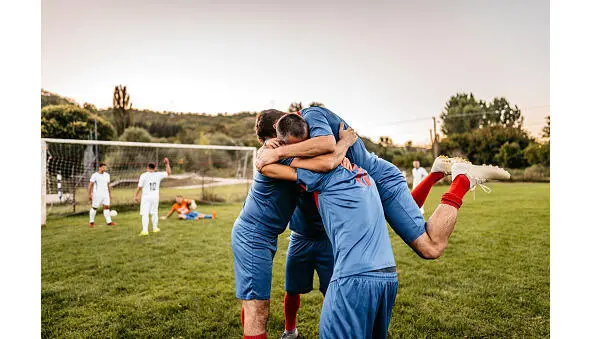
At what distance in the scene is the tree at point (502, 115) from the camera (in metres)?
31.7

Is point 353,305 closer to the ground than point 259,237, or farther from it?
closer to the ground

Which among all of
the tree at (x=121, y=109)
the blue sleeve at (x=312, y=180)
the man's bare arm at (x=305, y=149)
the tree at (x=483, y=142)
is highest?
the tree at (x=121, y=109)

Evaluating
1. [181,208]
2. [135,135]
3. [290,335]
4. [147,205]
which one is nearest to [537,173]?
[181,208]

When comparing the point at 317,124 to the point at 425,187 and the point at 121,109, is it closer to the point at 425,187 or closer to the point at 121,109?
the point at 425,187

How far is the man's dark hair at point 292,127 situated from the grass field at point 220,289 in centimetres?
202

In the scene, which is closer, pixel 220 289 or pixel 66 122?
pixel 220 289

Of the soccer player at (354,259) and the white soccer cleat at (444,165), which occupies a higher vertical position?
the white soccer cleat at (444,165)

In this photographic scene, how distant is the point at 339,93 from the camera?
19.6 meters

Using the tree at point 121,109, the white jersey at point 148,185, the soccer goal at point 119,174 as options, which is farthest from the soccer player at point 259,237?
the tree at point 121,109

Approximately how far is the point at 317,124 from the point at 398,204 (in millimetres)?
727

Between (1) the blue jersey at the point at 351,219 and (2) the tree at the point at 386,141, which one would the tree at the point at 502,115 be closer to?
(2) the tree at the point at 386,141

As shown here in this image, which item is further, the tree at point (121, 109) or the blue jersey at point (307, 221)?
the tree at point (121, 109)

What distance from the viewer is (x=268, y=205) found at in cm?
273
